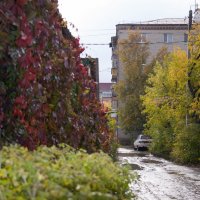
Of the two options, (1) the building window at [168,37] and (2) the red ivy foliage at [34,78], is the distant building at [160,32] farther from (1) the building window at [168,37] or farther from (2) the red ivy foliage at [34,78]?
(2) the red ivy foliage at [34,78]

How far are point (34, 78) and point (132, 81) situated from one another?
168 ft

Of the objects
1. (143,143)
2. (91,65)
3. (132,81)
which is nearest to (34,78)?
(91,65)

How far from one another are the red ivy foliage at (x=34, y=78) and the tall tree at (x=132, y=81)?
154 ft

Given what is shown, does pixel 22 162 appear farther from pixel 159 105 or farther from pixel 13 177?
pixel 159 105

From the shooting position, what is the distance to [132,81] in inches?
2234

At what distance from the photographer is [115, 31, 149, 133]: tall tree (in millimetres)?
55688

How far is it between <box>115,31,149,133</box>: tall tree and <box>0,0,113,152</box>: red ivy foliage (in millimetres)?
46953

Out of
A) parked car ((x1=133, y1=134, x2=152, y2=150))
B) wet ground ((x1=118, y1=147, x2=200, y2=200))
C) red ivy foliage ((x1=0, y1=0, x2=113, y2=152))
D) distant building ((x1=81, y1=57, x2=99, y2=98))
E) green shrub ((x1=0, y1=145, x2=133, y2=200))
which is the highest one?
distant building ((x1=81, y1=57, x2=99, y2=98))

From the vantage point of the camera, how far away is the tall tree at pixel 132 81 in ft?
183

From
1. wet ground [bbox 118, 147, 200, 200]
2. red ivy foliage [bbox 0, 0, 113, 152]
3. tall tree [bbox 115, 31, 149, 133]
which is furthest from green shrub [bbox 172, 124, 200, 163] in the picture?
tall tree [bbox 115, 31, 149, 133]

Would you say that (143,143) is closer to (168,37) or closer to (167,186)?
(168,37)

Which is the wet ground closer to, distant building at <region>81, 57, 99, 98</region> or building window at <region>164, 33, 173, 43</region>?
distant building at <region>81, 57, 99, 98</region>

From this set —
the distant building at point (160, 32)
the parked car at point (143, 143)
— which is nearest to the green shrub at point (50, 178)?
the parked car at point (143, 143)

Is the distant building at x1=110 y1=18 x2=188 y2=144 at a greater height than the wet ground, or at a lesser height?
greater
